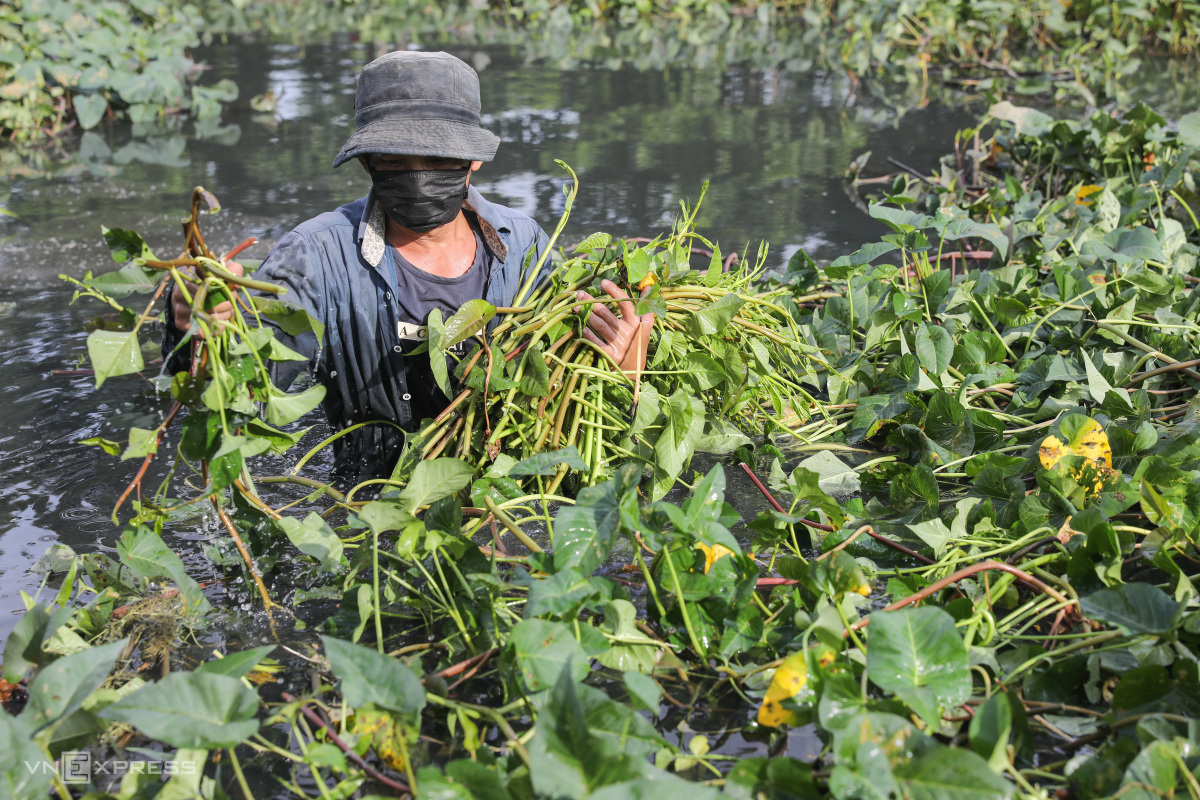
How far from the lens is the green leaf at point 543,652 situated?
1.20 metres

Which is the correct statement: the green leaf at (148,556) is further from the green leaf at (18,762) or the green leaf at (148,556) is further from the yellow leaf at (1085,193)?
the yellow leaf at (1085,193)

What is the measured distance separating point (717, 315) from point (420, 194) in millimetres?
716

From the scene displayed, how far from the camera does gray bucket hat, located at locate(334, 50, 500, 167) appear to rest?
6.47 ft

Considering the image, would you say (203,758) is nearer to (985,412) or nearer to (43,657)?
(43,657)

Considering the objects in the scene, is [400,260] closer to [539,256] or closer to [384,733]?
[539,256]

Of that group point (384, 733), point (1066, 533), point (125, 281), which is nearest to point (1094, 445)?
point (1066, 533)

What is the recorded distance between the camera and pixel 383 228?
2209mm

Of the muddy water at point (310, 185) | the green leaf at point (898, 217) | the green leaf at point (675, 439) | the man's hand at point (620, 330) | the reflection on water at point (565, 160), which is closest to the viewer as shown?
the green leaf at point (675, 439)

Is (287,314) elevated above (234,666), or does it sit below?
above

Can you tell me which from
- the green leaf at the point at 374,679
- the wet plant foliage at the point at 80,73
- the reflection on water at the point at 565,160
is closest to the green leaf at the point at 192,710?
the green leaf at the point at 374,679

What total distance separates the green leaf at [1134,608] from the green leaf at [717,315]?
887 millimetres

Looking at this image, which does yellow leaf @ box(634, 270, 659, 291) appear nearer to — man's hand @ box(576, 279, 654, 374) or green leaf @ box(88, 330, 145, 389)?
man's hand @ box(576, 279, 654, 374)

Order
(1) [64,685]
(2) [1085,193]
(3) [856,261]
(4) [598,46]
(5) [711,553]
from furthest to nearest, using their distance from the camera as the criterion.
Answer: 1. (4) [598,46]
2. (2) [1085,193]
3. (3) [856,261]
4. (5) [711,553]
5. (1) [64,685]

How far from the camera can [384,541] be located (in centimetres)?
196
